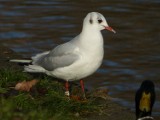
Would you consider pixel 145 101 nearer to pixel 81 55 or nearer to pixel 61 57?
pixel 81 55

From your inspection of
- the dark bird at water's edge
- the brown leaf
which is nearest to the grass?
the brown leaf

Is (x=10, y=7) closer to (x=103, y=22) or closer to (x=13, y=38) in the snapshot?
(x=13, y=38)

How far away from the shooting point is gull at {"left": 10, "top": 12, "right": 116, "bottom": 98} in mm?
8898

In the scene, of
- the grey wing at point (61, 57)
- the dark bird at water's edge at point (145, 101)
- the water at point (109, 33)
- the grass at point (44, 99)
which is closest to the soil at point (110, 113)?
the grass at point (44, 99)

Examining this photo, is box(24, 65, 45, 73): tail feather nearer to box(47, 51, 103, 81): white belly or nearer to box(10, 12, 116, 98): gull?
box(10, 12, 116, 98): gull

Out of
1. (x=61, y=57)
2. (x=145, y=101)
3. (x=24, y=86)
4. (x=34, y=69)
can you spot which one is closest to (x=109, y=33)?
(x=34, y=69)

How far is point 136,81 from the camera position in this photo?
1162 cm

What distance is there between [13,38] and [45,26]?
106 centimetres

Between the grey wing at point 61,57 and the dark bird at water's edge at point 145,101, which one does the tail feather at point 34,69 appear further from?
the dark bird at water's edge at point 145,101

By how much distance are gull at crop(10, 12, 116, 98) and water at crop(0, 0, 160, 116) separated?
1.79 m

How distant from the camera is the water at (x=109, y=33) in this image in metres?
11.8

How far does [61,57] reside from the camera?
9062 mm

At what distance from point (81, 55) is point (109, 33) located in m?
5.48

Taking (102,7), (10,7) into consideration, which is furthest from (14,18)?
(102,7)
